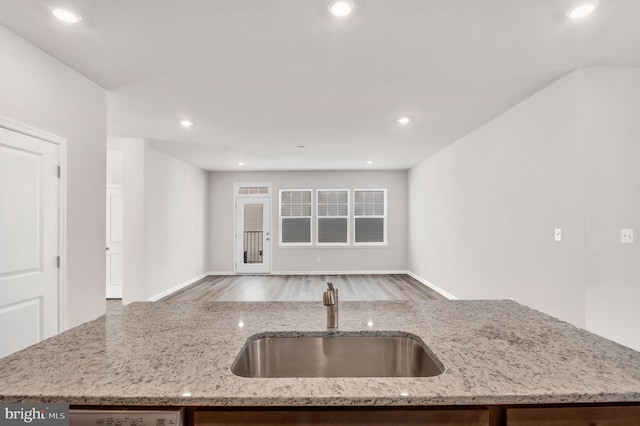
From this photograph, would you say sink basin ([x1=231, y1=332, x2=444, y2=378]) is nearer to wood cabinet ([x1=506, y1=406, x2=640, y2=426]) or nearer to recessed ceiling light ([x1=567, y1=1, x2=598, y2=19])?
wood cabinet ([x1=506, y1=406, x2=640, y2=426])

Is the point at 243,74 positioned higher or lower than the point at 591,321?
higher

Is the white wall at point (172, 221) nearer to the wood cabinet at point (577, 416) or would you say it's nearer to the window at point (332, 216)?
the window at point (332, 216)

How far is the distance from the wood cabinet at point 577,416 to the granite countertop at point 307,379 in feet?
0.15

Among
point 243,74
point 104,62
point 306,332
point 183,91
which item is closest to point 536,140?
point 243,74

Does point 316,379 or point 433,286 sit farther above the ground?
point 316,379

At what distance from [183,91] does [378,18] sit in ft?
6.54

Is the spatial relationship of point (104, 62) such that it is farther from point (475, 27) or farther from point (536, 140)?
point (536, 140)

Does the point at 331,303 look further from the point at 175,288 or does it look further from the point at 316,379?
the point at 175,288

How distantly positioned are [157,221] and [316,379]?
5387 mm

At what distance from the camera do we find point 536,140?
329 cm

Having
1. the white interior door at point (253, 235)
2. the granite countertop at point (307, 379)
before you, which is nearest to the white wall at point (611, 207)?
the granite countertop at point (307, 379)

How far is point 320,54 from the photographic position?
252 centimetres

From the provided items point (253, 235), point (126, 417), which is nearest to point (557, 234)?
point (126, 417)

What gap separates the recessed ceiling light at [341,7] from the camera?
1.90m
